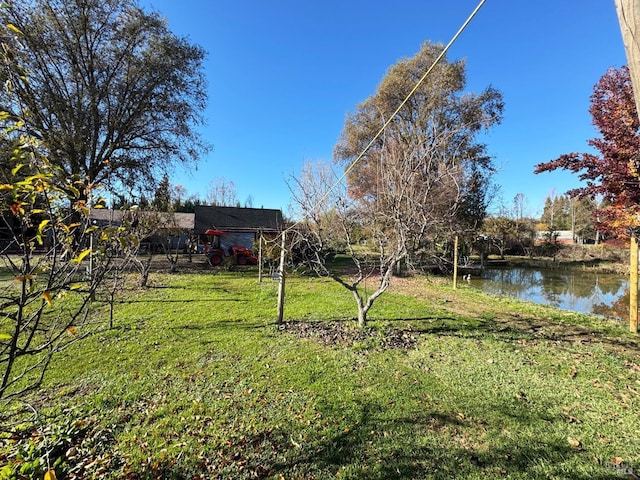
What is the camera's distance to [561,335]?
16.8 ft

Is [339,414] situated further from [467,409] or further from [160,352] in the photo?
[160,352]

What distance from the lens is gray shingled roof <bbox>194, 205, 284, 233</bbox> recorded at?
72.1 ft

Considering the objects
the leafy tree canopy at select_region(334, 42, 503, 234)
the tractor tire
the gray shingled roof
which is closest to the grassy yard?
the tractor tire

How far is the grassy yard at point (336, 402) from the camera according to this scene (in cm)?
221

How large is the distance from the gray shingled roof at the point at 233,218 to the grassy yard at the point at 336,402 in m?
17.2

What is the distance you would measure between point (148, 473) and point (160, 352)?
2239 mm

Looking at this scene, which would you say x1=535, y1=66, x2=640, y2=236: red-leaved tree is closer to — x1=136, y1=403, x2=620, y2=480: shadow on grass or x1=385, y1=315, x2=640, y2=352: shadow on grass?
x1=385, y1=315, x2=640, y2=352: shadow on grass

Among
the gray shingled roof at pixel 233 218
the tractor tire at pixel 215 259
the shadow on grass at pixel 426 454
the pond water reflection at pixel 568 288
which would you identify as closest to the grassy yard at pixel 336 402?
the shadow on grass at pixel 426 454

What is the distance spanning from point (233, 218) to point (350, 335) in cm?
1993

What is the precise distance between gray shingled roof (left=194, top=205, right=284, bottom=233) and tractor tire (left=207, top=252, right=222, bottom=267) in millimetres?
7312

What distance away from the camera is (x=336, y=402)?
298cm

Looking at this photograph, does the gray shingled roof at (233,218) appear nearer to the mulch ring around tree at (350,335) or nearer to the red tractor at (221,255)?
the red tractor at (221,255)

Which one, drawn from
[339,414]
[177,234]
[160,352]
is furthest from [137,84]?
[339,414]

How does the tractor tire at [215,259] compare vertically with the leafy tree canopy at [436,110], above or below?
below
